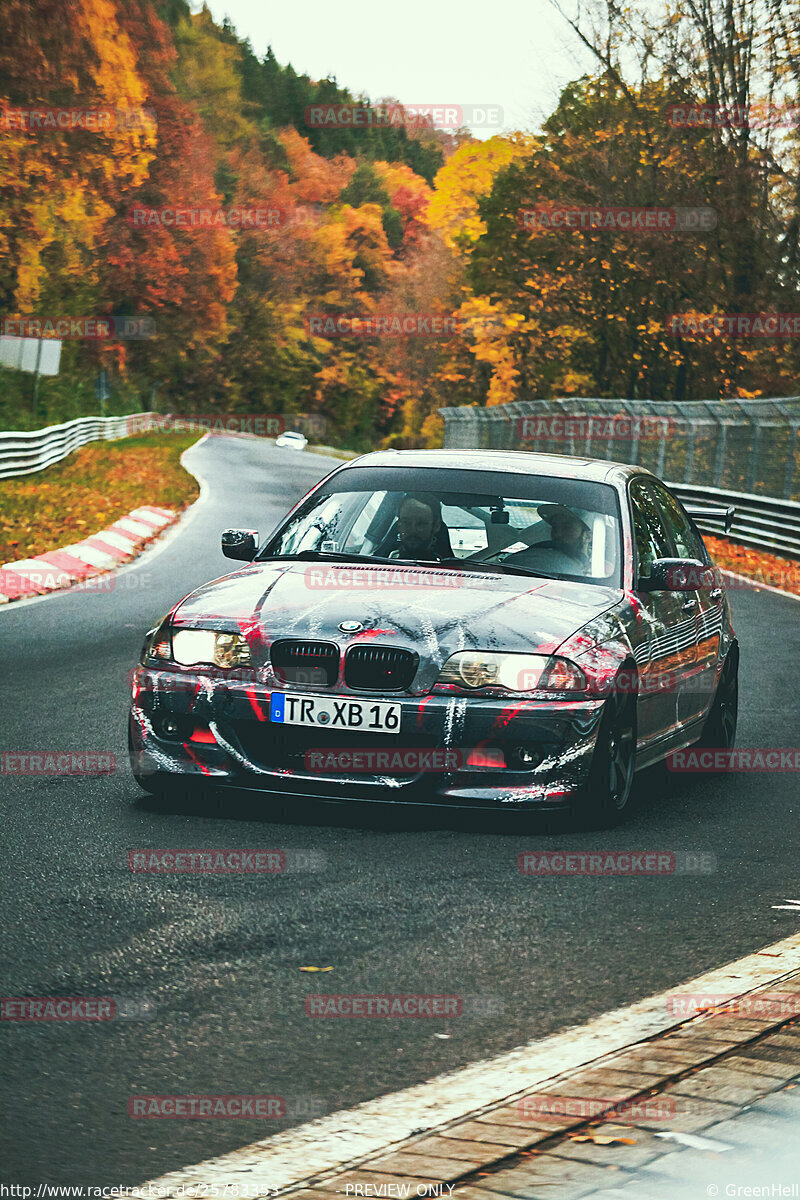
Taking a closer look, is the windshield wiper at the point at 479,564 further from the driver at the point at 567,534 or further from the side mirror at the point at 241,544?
the side mirror at the point at 241,544

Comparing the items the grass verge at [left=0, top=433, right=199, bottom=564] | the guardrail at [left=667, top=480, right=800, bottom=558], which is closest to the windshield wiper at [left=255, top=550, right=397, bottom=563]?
the grass verge at [left=0, top=433, right=199, bottom=564]

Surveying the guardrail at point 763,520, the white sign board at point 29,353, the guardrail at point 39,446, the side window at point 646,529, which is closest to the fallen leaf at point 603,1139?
the side window at point 646,529

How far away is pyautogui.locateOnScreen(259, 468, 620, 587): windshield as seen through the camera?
759cm

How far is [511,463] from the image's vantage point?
8.09 meters

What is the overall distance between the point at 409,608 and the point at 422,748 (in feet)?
1.93

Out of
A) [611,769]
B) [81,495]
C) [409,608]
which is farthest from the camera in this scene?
[81,495]

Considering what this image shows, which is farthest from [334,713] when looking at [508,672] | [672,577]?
[672,577]

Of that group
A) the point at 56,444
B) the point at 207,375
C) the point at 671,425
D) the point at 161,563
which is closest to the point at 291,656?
the point at 161,563

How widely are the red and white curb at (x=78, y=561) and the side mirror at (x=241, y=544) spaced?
7.69 metres

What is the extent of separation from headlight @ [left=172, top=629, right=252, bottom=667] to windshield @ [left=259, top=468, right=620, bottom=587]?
43.5 inches

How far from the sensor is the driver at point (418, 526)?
25.2 ft

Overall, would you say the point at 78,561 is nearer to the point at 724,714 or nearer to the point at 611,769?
the point at 724,714

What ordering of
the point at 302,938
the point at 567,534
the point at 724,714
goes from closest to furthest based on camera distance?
1. the point at 302,938
2. the point at 567,534
3. the point at 724,714

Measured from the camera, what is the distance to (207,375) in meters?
112
